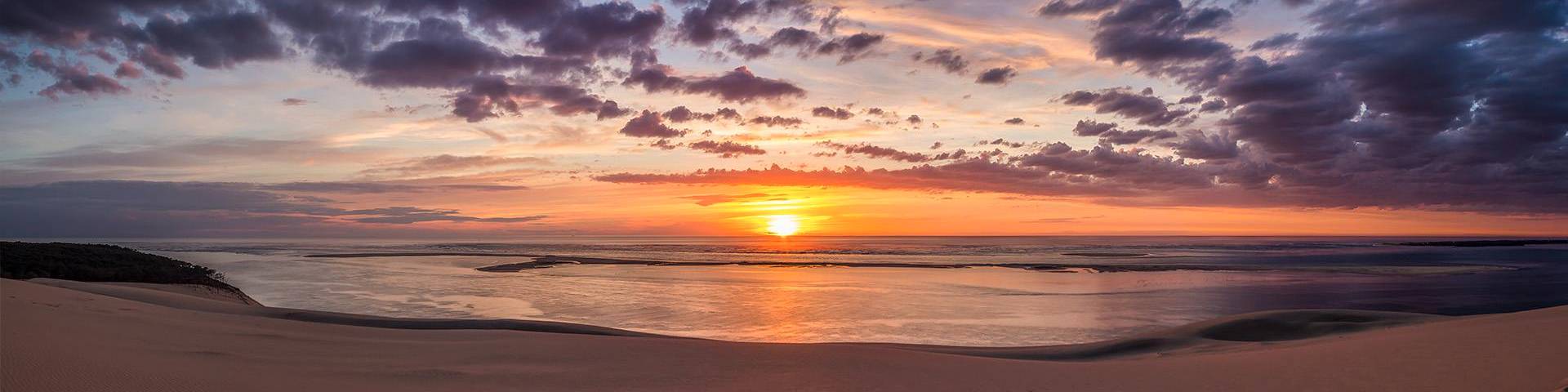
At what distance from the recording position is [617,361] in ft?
32.8

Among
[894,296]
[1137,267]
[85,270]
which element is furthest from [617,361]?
[1137,267]

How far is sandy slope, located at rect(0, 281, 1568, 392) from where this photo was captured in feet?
23.9

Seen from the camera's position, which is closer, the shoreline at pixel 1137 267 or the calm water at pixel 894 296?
the calm water at pixel 894 296

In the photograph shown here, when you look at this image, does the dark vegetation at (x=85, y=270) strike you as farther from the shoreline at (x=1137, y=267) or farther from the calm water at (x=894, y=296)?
the shoreline at (x=1137, y=267)

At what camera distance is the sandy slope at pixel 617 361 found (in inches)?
287

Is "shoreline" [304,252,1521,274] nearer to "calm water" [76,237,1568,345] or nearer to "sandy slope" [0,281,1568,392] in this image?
"calm water" [76,237,1568,345]

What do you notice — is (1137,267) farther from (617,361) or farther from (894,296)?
(617,361)

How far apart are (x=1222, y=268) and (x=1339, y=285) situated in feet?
44.7

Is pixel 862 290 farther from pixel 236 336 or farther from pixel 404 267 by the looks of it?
pixel 404 267

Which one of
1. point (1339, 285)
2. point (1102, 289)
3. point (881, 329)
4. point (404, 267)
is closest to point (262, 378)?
point (881, 329)

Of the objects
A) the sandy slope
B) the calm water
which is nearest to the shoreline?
the calm water

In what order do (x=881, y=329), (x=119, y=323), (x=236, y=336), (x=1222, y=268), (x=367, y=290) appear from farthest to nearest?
(x=1222, y=268) → (x=367, y=290) → (x=881, y=329) → (x=236, y=336) → (x=119, y=323)

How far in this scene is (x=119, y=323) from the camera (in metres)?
10.1

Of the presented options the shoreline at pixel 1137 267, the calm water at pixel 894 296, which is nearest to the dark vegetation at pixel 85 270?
the calm water at pixel 894 296
